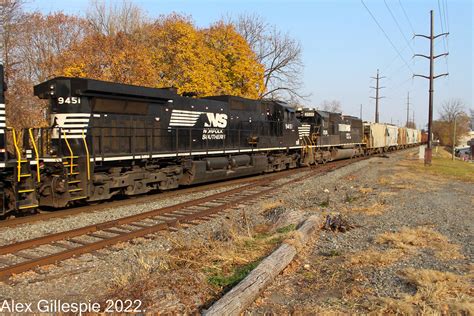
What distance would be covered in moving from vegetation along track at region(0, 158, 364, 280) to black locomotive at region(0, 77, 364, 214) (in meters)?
2.04

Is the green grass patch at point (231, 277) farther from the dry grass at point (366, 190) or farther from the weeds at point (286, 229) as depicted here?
the dry grass at point (366, 190)

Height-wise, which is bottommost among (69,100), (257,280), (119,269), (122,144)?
(119,269)

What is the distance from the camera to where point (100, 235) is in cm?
834

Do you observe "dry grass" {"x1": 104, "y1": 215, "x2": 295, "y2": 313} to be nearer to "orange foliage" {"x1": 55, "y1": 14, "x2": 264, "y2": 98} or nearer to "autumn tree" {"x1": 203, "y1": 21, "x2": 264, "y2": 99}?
"orange foliage" {"x1": 55, "y1": 14, "x2": 264, "y2": 98}

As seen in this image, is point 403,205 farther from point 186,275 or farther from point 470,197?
point 186,275

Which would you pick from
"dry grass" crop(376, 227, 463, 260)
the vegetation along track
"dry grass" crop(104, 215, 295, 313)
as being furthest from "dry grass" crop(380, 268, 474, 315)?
the vegetation along track

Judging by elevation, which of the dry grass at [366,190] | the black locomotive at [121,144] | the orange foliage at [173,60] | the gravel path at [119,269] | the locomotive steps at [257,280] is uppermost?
the orange foliage at [173,60]

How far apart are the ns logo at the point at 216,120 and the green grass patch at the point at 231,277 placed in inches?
426

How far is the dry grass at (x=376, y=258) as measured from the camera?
20.5 feet

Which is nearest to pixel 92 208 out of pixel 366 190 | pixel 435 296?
pixel 435 296

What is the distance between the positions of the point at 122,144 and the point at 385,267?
350 inches

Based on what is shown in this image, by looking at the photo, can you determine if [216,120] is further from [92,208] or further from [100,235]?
[100,235]

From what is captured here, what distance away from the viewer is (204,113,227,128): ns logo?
16.6 m

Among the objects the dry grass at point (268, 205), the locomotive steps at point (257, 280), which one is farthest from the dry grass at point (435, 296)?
the dry grass at point (268, 205)
